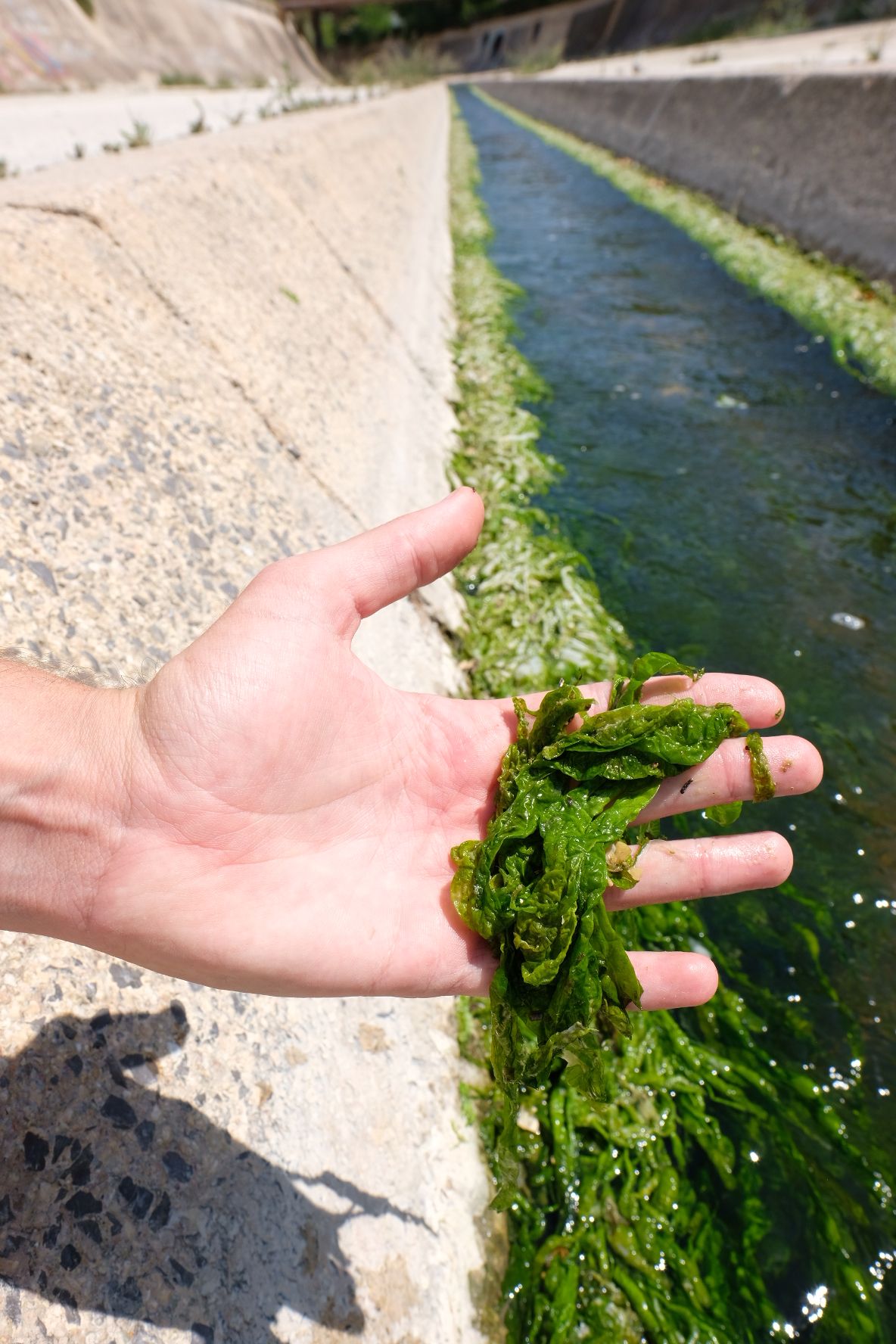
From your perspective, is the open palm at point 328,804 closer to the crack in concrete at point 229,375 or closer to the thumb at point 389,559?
the thumb at point 389,559

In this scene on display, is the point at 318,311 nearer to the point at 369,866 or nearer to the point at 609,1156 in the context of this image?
the point at 369,866

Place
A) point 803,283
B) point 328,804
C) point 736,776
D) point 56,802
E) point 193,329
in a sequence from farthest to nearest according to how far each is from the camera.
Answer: point 803,283, point 193,329, point 736,776, point 328,804, point 56,802

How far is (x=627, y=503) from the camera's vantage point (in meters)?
7.15

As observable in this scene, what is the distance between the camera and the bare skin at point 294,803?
1.99 metres

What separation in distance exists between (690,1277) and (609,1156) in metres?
0.45

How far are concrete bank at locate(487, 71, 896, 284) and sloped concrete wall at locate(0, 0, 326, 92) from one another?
15200mm

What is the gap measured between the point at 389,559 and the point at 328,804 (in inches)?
32.5

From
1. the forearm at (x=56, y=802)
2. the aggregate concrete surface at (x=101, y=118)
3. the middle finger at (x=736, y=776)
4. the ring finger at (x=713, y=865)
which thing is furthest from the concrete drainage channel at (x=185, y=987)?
the aggregate concrete surface at (x=101, y=118)

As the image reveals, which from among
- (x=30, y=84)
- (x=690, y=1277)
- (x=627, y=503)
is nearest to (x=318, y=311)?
(x=627, y=503)

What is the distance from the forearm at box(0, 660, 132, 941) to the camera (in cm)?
193

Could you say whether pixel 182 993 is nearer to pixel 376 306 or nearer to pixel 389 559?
pixel 389 559

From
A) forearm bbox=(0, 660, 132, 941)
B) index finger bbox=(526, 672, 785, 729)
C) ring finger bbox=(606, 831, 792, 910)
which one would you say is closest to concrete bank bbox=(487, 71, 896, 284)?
index finger bbox=(526, 672, 785, 729)

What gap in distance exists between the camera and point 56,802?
6.48ft

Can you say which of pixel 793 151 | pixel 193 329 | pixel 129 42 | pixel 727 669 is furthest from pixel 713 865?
pixel 129 42
